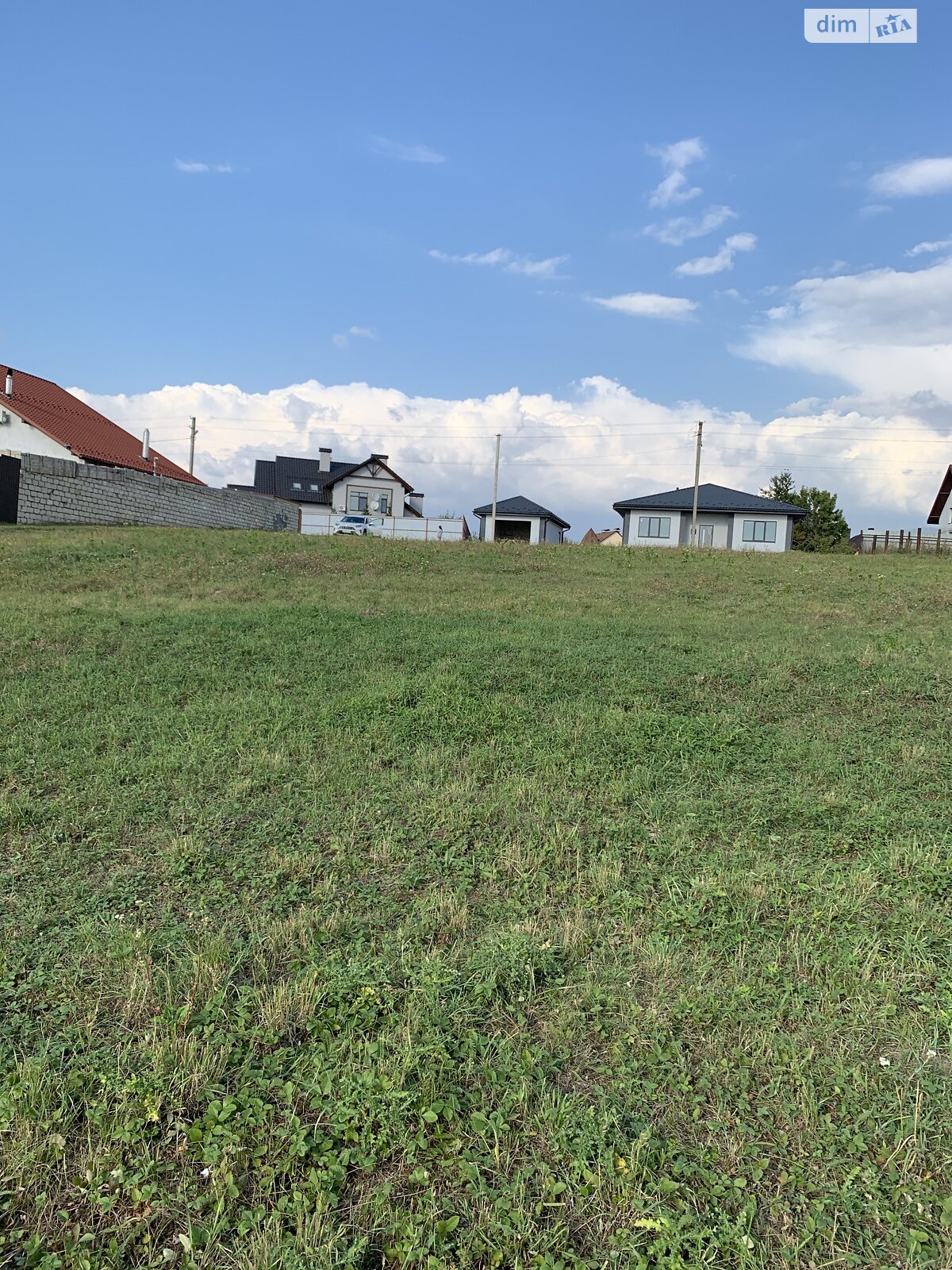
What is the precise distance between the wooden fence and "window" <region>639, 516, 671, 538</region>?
29.6ft

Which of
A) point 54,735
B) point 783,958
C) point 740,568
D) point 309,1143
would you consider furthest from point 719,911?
point 740,568

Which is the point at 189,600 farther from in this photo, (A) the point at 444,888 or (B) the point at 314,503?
(B) the point at 314,503

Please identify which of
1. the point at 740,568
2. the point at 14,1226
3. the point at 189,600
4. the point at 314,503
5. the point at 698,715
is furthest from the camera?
the point at 314,503

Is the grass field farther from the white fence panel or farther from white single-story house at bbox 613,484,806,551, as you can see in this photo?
white single-story house at bbox 613,484,806,551

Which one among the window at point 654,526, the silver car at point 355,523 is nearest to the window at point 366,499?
the silver car at point 355,523

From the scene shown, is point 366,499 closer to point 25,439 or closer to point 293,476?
point 293,476

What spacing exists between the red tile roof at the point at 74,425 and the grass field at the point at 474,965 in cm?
2369

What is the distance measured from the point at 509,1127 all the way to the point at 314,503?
51.0 meters

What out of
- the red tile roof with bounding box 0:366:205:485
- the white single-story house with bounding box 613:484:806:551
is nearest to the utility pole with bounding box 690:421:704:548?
the white single-story house with bounding box 613:484:806:551

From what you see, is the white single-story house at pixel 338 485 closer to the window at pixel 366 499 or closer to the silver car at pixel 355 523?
the window at pixel 366 499

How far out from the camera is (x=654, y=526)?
128 feet

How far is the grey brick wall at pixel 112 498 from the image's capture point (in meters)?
19.4

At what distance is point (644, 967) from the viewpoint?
327 cm

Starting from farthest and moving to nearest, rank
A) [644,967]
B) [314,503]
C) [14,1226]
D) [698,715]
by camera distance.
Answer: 1. [314,503]
2. [698,715]
3. [644,967]
4. [14,1226]
